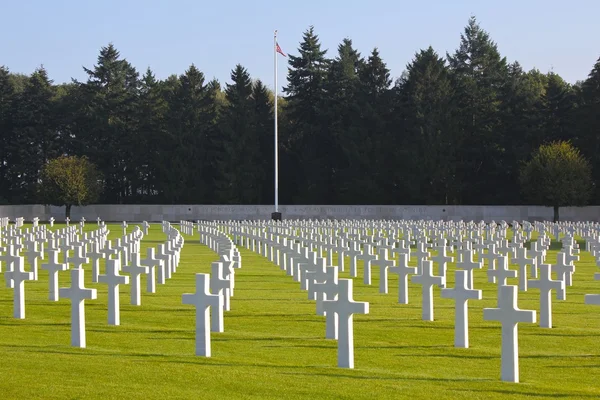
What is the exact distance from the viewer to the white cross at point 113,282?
11070mm

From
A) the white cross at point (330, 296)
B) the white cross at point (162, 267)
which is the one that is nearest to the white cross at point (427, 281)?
the white cross at point (330, 296)

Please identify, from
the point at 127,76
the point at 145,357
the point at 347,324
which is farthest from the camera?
the point at 127,76

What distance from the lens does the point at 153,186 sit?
79500 millimetres

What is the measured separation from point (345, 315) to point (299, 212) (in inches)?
2499

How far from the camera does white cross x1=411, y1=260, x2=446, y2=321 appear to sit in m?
11.8

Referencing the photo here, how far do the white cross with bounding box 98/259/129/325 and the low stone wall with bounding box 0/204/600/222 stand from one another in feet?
187

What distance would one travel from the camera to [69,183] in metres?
69.4

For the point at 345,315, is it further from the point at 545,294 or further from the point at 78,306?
the point at 545,294

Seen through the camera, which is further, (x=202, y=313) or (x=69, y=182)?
(x=69, y=182)

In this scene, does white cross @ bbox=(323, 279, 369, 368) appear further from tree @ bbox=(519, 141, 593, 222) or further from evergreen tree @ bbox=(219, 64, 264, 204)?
evergreen tree @ bbox=(219, 64, 264, 204)

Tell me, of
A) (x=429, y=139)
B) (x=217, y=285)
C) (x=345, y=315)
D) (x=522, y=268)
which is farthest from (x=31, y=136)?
(x=345, y=315)

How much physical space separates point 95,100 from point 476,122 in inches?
1151

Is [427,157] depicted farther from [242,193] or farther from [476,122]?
[242,193]

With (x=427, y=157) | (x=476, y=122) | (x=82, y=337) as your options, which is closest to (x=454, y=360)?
(x=82, y=337)
